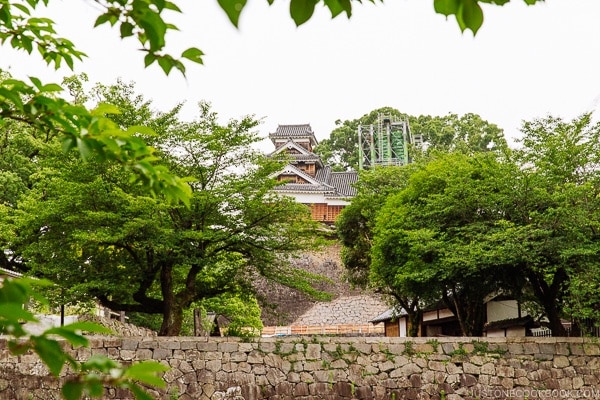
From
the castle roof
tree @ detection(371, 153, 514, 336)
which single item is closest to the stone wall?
tree @ detection(371, 153, 514, 336)

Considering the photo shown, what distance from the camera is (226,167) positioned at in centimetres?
1348

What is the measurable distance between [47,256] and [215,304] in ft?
12.7

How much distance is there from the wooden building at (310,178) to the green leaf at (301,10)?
28577mm

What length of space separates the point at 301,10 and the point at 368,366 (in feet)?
39.2

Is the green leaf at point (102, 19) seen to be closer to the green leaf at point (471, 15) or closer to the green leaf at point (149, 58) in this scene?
the green leaf at point (149, 58)

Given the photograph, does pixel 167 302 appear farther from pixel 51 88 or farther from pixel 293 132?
pixel 293 132

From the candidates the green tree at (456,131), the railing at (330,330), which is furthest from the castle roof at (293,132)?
the railing at (330,330)

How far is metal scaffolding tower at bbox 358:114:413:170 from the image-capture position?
4128 centimetres

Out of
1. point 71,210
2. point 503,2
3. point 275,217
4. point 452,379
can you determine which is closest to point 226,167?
point 275,217

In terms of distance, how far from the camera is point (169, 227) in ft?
41.5

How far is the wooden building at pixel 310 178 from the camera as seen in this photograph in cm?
3281

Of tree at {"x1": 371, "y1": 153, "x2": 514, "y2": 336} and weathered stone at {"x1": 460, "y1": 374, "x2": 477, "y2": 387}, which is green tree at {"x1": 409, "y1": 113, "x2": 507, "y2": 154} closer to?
tree at {"x1": 371, "y1": 153, "x2": 514, "y2": 336}

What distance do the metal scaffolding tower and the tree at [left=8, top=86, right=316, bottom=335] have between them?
2760 cm

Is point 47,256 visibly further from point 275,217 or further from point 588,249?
point 588,249
